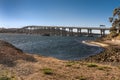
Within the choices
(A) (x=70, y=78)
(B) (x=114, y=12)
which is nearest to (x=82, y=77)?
(A) (x=70, y=78)

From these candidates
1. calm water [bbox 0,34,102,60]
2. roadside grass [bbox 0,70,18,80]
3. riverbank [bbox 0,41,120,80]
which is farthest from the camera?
calm water [bbox 0,34,102,60]

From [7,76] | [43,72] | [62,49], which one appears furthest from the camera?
[62,49]

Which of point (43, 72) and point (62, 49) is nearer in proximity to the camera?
point (43, 72)

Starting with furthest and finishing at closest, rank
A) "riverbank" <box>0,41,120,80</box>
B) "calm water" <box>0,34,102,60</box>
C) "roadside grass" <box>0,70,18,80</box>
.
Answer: "calm water" <box>0,34,102,60</box> → "riverbank" <box>0,41,120,80</box> → "roadside grass" <box>0,70,18,80</box>

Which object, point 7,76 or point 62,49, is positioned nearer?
point 7,76

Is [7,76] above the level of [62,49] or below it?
above

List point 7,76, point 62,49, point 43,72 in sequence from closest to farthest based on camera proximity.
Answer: point 7,76 → point 43,72 → point 62,49

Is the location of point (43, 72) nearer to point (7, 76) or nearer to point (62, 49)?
point (7, 76)

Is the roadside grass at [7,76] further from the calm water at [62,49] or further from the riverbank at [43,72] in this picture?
the calm water at [62,49]

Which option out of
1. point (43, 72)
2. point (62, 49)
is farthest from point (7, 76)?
point (62, 49)

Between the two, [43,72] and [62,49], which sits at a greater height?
[43,72]

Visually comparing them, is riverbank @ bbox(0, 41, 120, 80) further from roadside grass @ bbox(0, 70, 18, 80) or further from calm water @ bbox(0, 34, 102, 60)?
calm water @ bbox(0, 34, 102, 60)

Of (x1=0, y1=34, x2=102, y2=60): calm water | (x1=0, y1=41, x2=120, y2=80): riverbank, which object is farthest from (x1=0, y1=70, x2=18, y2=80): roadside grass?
(x1=0, y1=34, x2=102, y2=60): calm water

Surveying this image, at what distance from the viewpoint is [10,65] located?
17.2 m
